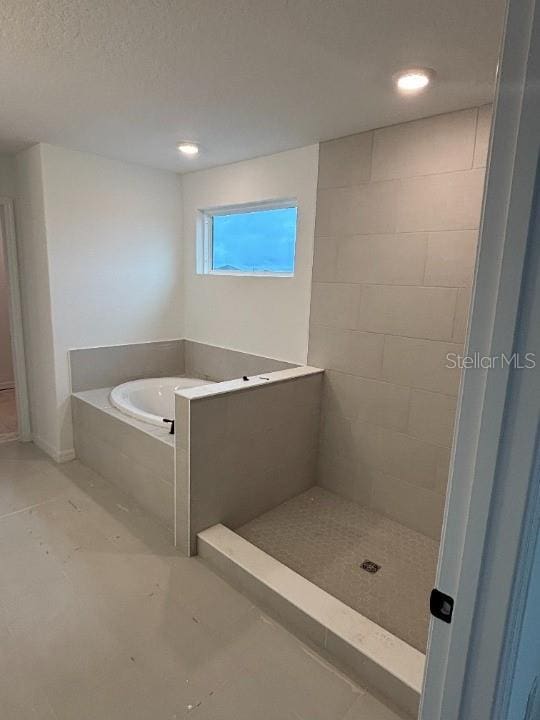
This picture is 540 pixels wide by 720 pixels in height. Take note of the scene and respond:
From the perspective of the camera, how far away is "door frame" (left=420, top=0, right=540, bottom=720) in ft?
1.81

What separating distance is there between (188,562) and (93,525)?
67 centimetres

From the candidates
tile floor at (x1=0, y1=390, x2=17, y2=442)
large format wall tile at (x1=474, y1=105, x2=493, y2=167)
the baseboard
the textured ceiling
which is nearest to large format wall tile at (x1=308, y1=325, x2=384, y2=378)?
large format wall tile at (x1=474, y1=105, x2=493, y2=167)

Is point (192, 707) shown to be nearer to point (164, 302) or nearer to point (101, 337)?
point (101, 337)

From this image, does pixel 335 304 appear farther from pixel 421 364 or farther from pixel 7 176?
pixel 7 176

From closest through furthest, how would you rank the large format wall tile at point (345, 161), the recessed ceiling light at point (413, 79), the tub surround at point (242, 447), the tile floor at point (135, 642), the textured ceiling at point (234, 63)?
the textured ceiling at point (234, 63) < the tile floor at point (135, 642) < the recessed ceiling light at point (413, 79) < the tub surround at point (242, 447) < the large format wall tile at point (345, 161)

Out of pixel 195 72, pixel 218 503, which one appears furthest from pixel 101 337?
pixel 195 72

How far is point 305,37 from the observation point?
149 cm

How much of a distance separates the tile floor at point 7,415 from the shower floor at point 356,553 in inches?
99.3

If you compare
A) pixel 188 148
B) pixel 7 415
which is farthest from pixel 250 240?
pixel 7 415

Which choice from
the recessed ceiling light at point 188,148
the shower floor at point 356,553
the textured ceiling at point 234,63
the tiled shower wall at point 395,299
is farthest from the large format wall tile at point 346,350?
the recessed ceiling light at point 188,148

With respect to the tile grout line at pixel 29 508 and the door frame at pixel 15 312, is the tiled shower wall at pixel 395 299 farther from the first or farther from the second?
the door frame at pixel 15 312

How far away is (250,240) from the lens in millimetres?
3348

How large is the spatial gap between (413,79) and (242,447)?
75.3 inches

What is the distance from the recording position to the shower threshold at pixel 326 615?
5.03 feet
